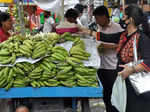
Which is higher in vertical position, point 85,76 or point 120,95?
point 85,76

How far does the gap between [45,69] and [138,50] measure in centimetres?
125

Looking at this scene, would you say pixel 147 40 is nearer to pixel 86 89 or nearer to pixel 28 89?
pixel 86 89

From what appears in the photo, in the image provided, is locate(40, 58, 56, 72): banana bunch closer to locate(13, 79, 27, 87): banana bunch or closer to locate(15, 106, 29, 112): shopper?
locate(13, 79, 27, 87): banana bunch

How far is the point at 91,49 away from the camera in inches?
105

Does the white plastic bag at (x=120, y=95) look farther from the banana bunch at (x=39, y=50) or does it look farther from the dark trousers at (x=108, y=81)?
the banana bunch at (x=39, y=50)

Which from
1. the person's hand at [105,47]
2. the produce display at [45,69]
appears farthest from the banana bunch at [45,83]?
the person's hand at [105,47]

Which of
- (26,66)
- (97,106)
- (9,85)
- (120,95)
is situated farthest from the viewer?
(97,106)

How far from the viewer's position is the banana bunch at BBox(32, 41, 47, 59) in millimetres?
2263

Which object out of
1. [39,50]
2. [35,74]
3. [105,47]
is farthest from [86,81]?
[105,47]

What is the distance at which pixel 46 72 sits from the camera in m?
2.18

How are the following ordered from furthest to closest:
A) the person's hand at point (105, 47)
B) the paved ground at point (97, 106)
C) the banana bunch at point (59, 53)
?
the paved ground at point (97, 106) → the person's hand at point (105, 47) → the banana bunch at point (59, 53)

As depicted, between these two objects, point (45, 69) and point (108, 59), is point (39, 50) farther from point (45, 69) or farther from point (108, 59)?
point (108, 59)

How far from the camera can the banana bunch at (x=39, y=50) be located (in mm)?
2263

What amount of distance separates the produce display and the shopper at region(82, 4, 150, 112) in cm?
53
